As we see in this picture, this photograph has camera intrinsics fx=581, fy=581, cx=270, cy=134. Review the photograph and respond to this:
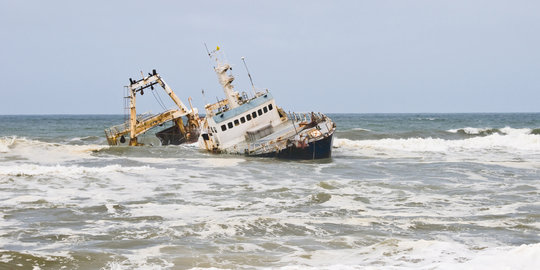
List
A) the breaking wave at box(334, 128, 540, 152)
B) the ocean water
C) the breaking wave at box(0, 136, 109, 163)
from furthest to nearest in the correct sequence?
1. the breaking wave at box(334, 128, 540, 152)
2. the breaking wave at box(0, 136, 109, 163)
3. the ocean water

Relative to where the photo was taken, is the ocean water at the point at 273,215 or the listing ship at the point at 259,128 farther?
the listing ship at the point at 259,128

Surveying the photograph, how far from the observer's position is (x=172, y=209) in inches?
571

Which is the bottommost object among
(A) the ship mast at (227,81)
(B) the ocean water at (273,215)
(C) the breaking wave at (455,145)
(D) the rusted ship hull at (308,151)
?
(B) the ocean water at (273,215)

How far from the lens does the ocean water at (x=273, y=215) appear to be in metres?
9.67

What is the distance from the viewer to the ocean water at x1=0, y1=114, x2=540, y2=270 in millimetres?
9672

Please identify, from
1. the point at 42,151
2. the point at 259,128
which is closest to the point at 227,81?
the point at 259,128

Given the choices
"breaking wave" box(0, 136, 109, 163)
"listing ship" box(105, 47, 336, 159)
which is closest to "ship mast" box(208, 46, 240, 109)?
"listing ship" box(105, 47, 336, 159)

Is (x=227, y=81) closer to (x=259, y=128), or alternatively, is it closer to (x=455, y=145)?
(x=259, y=128)

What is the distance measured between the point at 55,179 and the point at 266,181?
23.4 ft

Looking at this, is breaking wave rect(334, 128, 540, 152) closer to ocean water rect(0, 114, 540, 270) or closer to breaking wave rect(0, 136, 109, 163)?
ocean water rect(0, 114, 540, 270)

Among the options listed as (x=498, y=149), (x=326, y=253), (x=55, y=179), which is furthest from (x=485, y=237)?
(x=498, y=149)

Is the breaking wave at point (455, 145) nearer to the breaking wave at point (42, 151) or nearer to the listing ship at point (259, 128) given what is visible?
the listing ship at point (259, 128)

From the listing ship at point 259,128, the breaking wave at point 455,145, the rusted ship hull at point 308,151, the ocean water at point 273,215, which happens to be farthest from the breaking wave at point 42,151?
the breaking wave at point 455,145

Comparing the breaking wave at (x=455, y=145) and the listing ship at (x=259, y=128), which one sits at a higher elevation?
the listing ship at (x=259, y=128)
